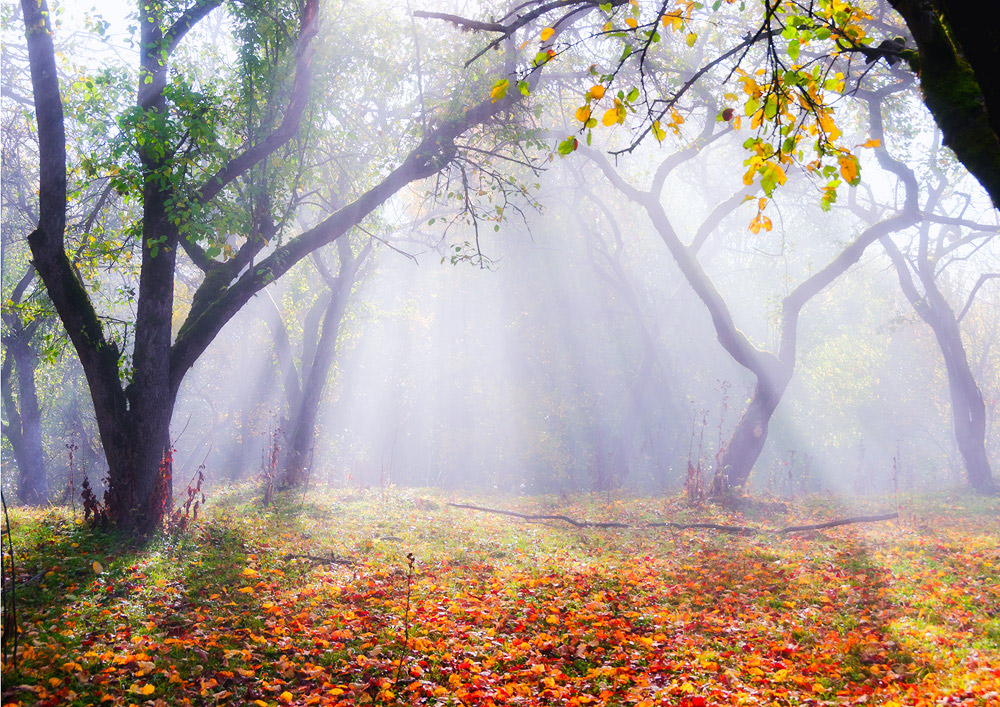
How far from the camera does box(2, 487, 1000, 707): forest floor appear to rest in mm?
4113

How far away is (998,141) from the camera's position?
9.05ft

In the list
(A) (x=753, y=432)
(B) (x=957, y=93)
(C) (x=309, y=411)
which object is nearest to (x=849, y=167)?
(B) (x=957, y=93)

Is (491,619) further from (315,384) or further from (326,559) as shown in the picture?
(315,384)

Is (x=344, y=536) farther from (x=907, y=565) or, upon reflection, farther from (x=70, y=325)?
(x=907, y=565)

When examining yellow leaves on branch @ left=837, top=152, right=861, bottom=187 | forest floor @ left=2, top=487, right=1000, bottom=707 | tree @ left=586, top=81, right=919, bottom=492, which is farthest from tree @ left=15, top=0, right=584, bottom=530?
tree @ left=586, top=81, right=919, bottom=492

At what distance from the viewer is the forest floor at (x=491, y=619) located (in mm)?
4113

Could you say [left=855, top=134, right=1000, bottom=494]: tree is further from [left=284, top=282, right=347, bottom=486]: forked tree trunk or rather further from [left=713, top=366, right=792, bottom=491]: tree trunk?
[left=284, top=282, right=347, bottom=486]: forked tree trunk

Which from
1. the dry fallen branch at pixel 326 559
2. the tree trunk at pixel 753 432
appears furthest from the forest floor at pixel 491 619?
the tree trunk at pixel 753 432

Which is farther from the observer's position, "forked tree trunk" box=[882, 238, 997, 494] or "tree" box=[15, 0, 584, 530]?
"forked tree trunk" box=[882, 238, 997, 494]

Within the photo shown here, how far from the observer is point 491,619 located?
5488 mm

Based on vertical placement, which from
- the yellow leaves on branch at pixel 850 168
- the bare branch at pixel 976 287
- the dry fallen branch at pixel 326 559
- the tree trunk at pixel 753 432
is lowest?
the dry fallen branch at pixel 326 559

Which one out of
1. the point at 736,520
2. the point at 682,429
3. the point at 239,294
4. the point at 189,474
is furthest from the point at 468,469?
the point at 239,294

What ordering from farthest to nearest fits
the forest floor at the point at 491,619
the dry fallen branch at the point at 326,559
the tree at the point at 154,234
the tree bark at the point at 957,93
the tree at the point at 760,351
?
the tree at the point at 760,351 → the dry fallen branch at the point at 326,559 → the tree at the point at 154,234 → the forest floor at the point at 491,619 → the tree bark at the point at 957,93

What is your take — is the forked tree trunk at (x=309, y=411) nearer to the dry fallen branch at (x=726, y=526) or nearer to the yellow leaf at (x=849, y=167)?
the dry fallen branch at (x=726, y=526)
